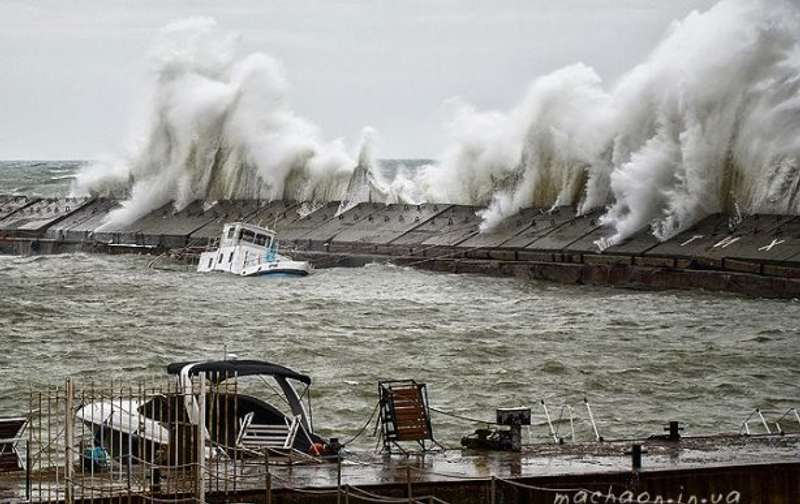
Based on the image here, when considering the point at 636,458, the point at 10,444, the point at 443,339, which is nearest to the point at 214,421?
the point at 10,444

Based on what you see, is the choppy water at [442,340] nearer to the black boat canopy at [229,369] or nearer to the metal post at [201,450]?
the black boat canopy at [229,369]

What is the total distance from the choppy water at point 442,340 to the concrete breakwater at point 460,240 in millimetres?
865

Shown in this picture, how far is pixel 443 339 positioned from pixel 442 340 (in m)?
0.16

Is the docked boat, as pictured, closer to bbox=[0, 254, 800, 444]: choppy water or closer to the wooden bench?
the wooden bench

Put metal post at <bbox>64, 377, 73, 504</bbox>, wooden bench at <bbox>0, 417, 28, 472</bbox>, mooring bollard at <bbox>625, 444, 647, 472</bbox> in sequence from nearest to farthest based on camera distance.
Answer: metal post at <bbox>64, 377, 73, 504</bbox>
mooring bollard at <bbox>625, 444, 647, 472</bbox>
wooden bench at <bbox>0, 417, 28, 472</bbox>

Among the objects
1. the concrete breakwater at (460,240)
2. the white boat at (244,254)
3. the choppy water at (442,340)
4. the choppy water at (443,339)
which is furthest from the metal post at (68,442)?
the white boat at (244,254)

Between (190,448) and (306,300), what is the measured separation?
81.2ft

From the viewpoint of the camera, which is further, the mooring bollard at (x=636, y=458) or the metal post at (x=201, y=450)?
the mooring bollard at (x=636, y=458)

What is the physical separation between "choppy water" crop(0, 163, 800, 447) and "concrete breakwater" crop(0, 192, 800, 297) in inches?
34.1

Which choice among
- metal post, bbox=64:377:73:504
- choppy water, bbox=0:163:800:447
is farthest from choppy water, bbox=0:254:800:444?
metal post, bbox=64:377:73:504

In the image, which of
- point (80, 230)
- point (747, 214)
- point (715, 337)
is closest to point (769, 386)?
point (715, 337)

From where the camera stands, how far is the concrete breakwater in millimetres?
38219

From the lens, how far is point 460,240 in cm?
4781

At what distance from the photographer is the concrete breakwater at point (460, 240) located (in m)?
38.2
